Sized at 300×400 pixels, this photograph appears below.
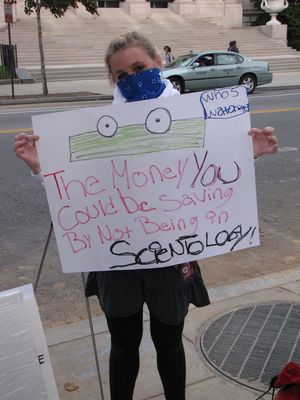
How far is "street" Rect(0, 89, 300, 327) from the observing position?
4135mm

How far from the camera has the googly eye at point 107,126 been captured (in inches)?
87.4

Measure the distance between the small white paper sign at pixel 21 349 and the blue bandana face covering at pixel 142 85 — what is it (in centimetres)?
91

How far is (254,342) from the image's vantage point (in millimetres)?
3328

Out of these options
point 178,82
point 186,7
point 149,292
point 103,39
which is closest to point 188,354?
point 149,292

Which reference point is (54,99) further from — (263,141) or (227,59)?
(263,141)

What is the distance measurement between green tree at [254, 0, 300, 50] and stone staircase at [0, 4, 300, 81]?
2332 mm

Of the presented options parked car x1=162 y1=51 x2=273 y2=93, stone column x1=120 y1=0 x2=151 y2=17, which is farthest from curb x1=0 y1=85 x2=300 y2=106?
stone column x1=120 y1=0 x2=151 y2=17

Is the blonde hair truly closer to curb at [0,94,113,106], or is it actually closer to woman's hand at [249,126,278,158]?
woman's hand at [249,126,278,158]

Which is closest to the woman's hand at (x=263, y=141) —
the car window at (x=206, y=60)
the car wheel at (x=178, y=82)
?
the car wheel at (x=178, y=82)

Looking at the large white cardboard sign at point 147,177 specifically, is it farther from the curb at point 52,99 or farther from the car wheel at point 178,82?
the car wheel at point 178,82

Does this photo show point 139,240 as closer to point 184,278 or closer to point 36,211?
point 184,278

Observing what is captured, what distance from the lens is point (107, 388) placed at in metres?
2.90

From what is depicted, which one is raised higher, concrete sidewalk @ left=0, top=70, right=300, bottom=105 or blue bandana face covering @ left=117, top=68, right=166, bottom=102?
blue bandana face covering @ left=117, top=68, right=166, bottom=102

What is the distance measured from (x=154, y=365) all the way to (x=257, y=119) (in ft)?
29.4
